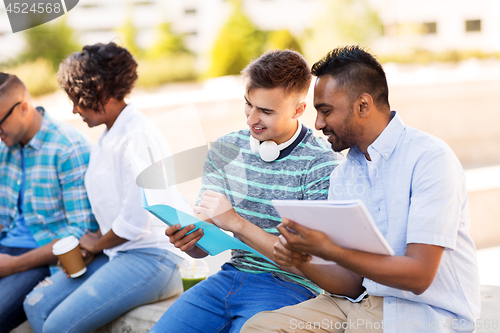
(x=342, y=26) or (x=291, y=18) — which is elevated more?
(x=291, y=18)

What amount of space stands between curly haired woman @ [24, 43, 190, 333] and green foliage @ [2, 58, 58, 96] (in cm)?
1449

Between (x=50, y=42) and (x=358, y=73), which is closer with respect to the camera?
(x=358, y=73)

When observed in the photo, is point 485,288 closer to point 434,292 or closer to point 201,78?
point 434,292

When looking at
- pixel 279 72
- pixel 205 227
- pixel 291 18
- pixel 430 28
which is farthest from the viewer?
pixel 291 18

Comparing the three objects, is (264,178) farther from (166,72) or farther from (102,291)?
(166,72)

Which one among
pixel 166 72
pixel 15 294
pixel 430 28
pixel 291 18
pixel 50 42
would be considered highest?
pixel 50 42

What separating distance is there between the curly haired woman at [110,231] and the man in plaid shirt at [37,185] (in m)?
0.13

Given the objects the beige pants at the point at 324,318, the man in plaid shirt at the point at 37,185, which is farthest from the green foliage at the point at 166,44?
the beige pants at the point at 324,318

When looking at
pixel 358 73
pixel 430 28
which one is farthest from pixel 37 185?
pixel 430 28

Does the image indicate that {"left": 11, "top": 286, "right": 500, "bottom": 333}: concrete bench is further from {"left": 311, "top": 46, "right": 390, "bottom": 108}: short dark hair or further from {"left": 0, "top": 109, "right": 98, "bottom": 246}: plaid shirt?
{"left": 311, "top": 46, "right": 390, "bottom": 108}: short dark hair

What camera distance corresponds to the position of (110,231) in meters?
2.45

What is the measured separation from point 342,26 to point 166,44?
9.41m

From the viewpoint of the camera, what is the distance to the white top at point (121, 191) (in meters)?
2.37

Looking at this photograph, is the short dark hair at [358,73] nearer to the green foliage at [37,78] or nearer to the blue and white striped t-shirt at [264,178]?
the blue and white striped t-shirt at [264,178]
